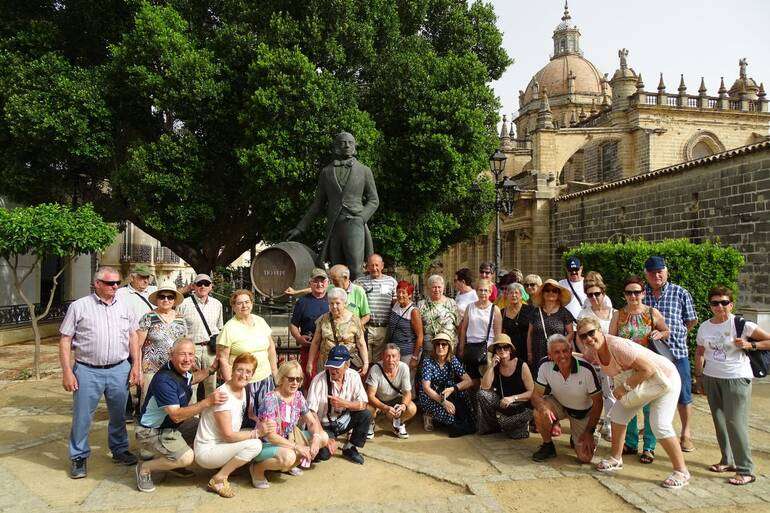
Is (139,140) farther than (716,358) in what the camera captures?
Yes

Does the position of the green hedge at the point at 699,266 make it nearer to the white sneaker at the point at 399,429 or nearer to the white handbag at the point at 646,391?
the white handbag at the point at 646,391

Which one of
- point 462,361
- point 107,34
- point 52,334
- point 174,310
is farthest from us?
point 52,334

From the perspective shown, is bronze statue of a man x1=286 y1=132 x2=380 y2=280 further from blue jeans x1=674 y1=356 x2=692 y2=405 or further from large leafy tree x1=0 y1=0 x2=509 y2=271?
large leafy tree x1=0 y1=0 x2=509 y2=271

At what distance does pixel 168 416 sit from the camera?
4449mm

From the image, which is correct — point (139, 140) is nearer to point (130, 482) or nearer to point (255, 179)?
point (255, 179)

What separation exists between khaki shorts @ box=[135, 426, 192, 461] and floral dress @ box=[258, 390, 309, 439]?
0.67 metres

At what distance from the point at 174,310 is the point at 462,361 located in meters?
3.14

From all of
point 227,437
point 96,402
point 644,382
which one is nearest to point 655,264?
point 644,382

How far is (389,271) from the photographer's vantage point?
1711cm

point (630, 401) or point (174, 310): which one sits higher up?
point (174, 310)

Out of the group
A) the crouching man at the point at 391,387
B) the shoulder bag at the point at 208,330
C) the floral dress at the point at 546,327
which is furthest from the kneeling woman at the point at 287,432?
the floral dress at the point at 546,327

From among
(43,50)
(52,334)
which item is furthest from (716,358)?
(52,334)

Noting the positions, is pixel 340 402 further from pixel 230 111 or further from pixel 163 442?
pixel 230 111

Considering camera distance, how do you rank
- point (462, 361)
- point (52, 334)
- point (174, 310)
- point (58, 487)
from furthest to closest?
point (52, 334) < point (462, 361) < point (174, 310) < point (58, 487)
